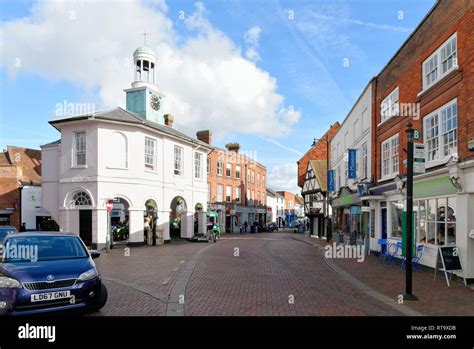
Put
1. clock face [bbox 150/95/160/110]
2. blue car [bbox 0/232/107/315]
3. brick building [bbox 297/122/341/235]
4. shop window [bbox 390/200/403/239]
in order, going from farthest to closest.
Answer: brick building [bbox 297/122/341/235] → clock face [bbox 150/95/160/110] → shop window [bbox 390/200/403/239] → blue car [bbox 0/232/107/315]

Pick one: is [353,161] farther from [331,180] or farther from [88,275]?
[88,275]

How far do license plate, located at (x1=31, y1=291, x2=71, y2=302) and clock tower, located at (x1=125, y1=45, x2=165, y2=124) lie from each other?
73.7ft

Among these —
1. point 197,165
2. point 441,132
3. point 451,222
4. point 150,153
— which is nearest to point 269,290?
point 451,222

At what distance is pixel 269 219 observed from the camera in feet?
206

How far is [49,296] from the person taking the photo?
5.99m

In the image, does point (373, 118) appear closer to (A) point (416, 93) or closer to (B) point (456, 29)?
(A) point (416, 93)

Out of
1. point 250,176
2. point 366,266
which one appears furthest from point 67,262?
point 250,176

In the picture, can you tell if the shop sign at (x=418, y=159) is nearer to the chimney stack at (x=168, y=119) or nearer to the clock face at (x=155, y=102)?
the clock face at (x=155, y=102)

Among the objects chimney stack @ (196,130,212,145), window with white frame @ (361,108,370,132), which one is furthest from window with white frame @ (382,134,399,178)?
chimney stack @ (196,130,212,145)

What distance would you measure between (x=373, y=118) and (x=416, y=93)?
4.67 m

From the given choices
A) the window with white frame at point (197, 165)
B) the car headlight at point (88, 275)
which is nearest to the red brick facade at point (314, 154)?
the window with white frame at point (197, 165)

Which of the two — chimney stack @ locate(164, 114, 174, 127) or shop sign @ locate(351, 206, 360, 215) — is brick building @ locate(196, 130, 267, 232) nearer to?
chimney stack @ locate(164, 114, 174, 127)

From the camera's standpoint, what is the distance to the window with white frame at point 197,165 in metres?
29.1

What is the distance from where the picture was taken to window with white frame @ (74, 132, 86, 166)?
70.6 feet
